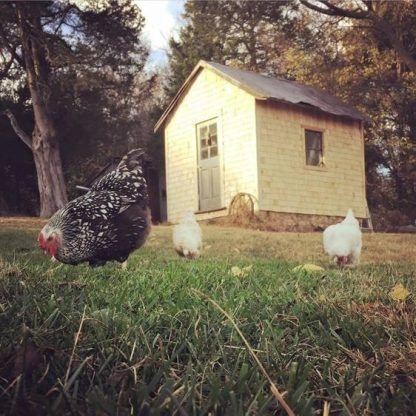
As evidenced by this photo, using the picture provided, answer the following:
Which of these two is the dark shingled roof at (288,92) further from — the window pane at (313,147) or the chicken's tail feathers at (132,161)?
the chicken's tail feathers at (132,161)

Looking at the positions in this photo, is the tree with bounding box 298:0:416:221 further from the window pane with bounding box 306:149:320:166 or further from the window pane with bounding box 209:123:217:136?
the window pane with bounding box 209:123:217:136

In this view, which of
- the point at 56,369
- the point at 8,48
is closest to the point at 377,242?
the point at 56,369

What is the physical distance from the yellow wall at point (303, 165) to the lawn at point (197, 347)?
26.6 feet

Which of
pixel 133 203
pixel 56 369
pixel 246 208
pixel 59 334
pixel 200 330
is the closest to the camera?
pixel 56 369

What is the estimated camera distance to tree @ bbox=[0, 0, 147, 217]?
11086mm

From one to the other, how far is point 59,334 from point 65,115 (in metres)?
12.6

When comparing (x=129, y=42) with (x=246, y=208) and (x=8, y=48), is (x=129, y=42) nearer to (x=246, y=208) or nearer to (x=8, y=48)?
(x=8, y=48)

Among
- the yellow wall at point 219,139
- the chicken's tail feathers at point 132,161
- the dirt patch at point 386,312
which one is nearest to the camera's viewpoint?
the dirt patch at point 386,312

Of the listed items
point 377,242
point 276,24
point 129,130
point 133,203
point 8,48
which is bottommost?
point 377,242

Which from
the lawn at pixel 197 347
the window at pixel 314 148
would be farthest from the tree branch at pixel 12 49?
the lawn at pixel 197 347

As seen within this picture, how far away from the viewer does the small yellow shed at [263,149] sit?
1090 cm

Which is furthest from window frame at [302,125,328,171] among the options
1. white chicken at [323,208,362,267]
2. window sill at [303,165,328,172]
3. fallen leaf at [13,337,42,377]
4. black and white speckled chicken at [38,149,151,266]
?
fallen leaf at [13,337,42,377]

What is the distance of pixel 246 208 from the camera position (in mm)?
10570

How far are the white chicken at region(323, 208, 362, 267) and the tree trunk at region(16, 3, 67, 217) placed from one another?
711 cm
